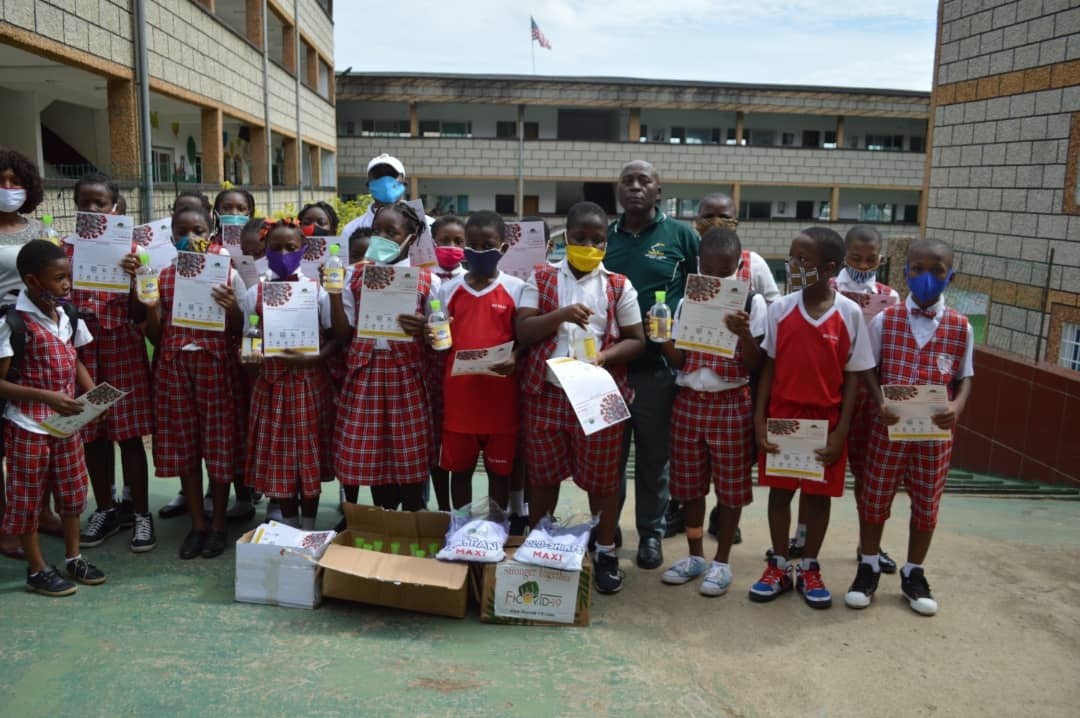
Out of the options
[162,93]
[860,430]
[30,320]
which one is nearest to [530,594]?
[860,430]

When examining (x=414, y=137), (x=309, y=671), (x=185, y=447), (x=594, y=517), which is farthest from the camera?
(x=414, y=137)

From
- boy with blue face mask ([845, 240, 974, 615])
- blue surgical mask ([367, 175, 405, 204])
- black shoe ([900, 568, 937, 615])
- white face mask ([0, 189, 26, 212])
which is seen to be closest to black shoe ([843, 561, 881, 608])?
boy with blue face mask ([845, 240, 974, 615])

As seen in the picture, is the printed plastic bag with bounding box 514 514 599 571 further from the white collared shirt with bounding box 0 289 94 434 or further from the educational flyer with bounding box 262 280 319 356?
the white collared shirt with bounding box 0 289 94 434

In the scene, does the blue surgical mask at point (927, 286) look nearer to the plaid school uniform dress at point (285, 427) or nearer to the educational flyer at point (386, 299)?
the educational flyer at point (386, 299)

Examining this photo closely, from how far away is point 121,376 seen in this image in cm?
415

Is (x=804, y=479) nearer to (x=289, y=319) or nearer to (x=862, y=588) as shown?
(x=862, y=588)

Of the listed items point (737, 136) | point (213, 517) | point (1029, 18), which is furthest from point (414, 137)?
point (213, 517)

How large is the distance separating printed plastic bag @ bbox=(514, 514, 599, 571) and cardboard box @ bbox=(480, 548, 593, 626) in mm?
43

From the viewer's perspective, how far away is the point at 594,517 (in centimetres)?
385

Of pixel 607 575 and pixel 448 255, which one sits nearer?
pixel 607 575

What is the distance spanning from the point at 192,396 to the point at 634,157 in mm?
26958

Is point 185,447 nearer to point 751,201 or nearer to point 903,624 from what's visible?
point 903,624

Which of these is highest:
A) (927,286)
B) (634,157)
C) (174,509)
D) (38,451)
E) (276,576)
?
(634,157)

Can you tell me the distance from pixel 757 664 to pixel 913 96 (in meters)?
32.2
